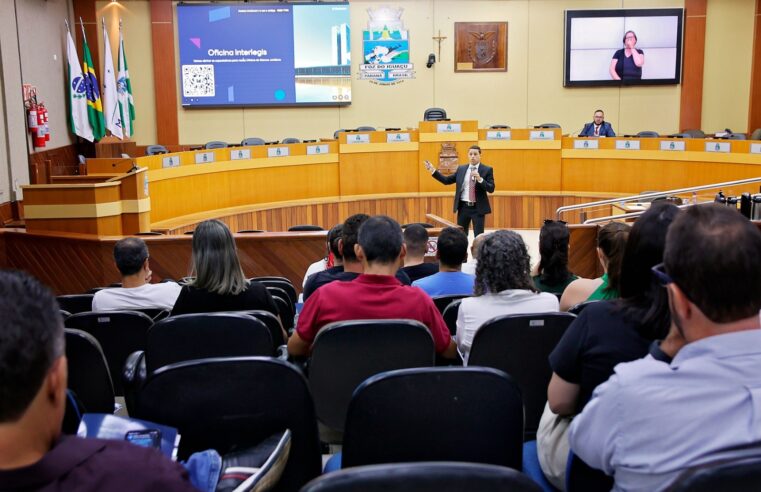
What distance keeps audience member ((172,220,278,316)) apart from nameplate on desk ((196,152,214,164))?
24.0 feet

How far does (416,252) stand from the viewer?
4602 millimetres

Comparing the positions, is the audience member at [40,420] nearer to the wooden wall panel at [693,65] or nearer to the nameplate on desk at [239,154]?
the nameplate on desk at [239,154]

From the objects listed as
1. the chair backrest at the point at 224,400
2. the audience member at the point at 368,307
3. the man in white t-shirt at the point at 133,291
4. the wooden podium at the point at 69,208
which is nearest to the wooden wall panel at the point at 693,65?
the wooden podium at the point at 69,208

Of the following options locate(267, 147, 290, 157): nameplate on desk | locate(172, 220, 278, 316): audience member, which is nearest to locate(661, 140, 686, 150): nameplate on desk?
locate(267, 147, 290, 157): nameplate on desk

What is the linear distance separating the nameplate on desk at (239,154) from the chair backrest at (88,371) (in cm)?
860

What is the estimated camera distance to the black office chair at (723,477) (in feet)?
4.27

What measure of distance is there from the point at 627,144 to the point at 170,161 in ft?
21.7

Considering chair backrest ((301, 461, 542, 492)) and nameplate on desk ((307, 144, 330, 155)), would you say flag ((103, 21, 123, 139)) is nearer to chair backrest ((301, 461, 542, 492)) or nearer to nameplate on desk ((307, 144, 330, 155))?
nameplate on desk ((307, 144, 330, 155))

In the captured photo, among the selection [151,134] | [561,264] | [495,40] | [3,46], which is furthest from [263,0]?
[561,264]

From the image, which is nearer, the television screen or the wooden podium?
the wooden podium

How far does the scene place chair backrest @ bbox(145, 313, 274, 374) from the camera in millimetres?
2830

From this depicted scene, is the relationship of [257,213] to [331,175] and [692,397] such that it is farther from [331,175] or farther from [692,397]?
[692,397]

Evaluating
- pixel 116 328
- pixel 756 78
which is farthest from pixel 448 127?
pixel 116 328

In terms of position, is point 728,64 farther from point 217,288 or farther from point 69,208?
point 217,288
